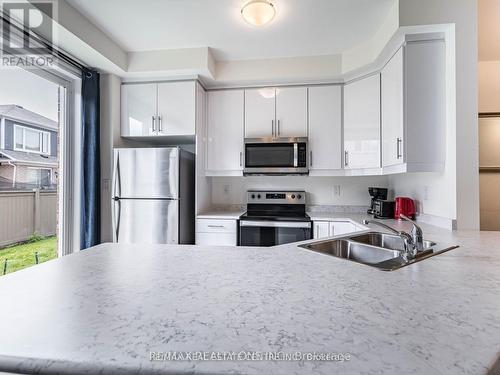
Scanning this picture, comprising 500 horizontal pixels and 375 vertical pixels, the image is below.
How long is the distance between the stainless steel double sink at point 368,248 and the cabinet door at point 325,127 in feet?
3.99

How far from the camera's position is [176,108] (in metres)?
2.70

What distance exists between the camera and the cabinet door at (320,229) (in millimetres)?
2572

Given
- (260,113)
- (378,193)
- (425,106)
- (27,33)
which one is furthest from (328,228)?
(27,33)

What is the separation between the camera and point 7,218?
1.99m

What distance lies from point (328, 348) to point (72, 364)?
0.45 metres

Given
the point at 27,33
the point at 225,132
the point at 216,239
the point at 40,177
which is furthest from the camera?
the point at 225,132

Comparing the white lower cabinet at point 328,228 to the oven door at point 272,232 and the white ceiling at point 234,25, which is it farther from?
the white ceiling at point 234,25

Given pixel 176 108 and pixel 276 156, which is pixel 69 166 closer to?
pixel 176 108

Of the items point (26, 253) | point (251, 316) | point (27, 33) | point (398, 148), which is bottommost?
point (26, 253)

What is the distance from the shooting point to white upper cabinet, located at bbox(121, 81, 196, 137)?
8.81 ft

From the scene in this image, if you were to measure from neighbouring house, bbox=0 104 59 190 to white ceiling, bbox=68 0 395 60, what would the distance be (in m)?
0.94

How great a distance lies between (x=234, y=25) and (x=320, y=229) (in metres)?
1.95

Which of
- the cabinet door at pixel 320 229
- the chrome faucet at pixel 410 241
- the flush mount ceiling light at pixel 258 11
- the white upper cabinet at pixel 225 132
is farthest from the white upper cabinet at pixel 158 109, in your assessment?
the chrome faucet at pixel 410 241

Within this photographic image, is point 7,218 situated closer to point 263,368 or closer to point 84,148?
point 84,148
